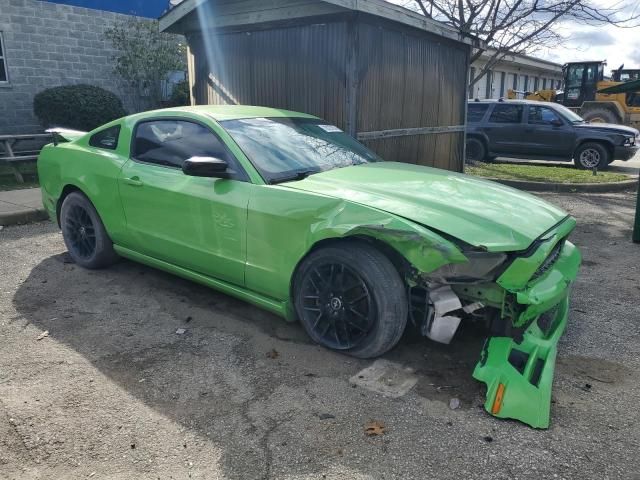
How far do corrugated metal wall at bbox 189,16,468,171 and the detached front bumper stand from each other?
14.9 ft

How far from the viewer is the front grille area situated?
10.2ft

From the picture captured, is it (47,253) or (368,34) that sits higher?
(368,34)

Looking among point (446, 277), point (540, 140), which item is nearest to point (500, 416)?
point (446, 277)

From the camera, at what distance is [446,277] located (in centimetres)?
300

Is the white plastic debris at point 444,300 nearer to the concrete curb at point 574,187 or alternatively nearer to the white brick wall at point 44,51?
the concrete curb at point 574,187

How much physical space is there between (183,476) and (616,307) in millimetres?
3534

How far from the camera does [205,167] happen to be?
3594 mm

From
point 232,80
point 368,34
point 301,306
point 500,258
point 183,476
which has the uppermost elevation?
point 368,34

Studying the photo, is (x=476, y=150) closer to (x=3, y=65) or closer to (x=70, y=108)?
(x=70, y=108)

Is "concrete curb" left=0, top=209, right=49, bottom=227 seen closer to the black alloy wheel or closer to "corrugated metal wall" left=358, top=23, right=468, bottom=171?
A: "corrugated metal wall" left=358, top=23, right=468, bottom=171

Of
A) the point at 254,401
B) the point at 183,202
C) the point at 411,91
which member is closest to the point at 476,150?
the point at 411,91

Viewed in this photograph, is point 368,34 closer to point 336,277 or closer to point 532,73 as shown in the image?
point 336,277

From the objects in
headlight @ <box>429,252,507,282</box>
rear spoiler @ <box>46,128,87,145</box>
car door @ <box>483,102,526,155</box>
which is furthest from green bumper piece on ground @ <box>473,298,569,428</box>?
car door @ <box>483,102,526,155</box>

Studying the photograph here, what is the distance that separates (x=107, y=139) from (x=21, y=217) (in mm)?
2952
